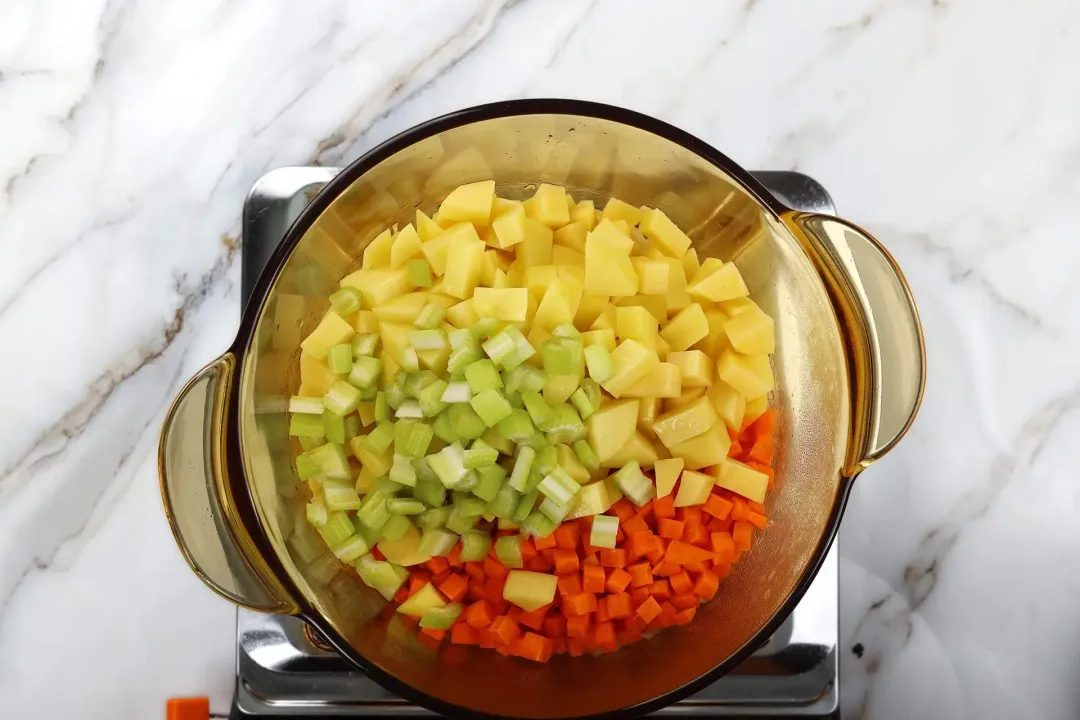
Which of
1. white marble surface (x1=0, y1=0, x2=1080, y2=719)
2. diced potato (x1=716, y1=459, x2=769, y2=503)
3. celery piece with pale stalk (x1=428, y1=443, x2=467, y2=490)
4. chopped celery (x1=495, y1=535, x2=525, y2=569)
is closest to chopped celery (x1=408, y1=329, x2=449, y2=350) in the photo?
celery piece with pale stalk (x1=428, y1=443, x2=467, y2=490)

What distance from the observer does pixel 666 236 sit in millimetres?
859

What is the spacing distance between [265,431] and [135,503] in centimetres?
40

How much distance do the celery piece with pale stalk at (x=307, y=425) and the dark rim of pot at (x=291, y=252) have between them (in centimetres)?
7

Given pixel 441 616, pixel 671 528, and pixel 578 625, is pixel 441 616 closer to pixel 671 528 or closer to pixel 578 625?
pixel 578 625

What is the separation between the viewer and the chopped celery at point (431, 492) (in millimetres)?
807

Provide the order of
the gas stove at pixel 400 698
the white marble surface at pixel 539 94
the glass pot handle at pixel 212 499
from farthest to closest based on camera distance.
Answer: the white marble surface at pixel 539 94 → the gas stove at pixel 400 698 → the glass pot handle at pixel 212 499

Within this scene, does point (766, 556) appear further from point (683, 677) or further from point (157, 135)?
point (157, 135)

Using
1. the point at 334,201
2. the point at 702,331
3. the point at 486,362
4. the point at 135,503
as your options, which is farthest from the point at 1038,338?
the point at 135,503

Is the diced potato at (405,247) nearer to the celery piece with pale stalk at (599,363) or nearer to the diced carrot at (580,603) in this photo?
the celery piece with pale stalk at (599,363)

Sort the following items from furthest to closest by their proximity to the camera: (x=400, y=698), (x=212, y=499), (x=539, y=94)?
(x=539, y=94) < (x=400, y=698) < (x=212, y=499)

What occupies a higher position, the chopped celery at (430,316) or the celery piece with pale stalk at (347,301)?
the celery piece with pale stalk at (347,301)

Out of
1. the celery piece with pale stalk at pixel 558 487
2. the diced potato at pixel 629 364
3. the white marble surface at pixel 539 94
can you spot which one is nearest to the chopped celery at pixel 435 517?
the celery piece with pale stalk at pixel 558 487

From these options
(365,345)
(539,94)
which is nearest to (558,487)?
(365,345)

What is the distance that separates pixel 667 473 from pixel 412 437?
26cm
